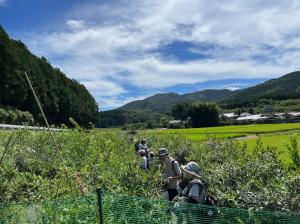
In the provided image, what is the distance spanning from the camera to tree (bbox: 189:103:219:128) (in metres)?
81.1

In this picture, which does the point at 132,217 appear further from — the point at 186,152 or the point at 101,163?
the point at 186,152

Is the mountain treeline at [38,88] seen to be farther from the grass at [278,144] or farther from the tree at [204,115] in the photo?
the grass at [278,144]

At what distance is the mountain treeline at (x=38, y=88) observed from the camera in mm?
60562

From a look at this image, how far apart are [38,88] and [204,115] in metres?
28.0

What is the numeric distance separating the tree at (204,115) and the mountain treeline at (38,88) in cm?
2035

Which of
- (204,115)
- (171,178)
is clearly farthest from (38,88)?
(171,178)

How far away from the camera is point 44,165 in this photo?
44.6ft

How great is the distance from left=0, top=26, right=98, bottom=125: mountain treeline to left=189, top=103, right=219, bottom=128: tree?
20355 mm

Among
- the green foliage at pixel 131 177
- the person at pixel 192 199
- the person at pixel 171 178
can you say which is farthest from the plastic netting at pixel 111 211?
the person at pixel 171 178

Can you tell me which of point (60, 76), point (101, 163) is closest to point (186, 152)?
point (101, 163)

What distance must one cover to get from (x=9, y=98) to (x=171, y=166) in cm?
5281

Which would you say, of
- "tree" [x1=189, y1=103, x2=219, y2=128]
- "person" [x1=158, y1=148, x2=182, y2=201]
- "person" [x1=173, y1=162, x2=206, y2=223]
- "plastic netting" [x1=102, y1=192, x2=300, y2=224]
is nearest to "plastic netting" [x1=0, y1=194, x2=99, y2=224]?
"plastic netting" [x1=102, y1=192, x2=300, y2=224]

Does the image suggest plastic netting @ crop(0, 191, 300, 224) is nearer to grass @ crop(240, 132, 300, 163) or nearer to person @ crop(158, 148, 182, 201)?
person @ crop(158, 148, 182, 201)

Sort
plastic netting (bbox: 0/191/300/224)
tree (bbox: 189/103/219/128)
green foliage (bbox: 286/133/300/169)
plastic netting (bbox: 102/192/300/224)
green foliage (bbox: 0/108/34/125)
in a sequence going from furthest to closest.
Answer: tree (bbox: 189/103/219/128), green foliage (bbox: 0/108/34/125), green foliage (bbox: 286/133/300/169), plastic netting (bbox: 0/191/300/224), plastic netting (bbox: 102/192/300/224)
